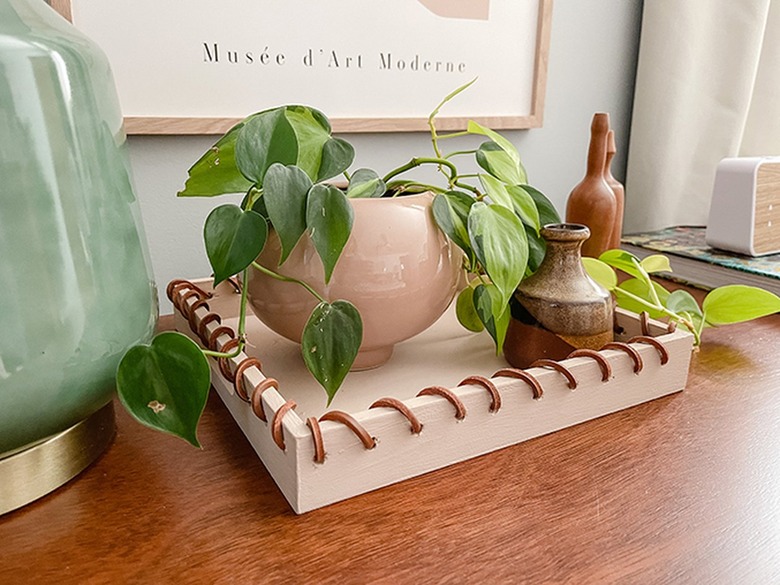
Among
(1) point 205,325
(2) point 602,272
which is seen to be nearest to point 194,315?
(1) point 205,325

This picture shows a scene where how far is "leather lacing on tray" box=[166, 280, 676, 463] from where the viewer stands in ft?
1.07

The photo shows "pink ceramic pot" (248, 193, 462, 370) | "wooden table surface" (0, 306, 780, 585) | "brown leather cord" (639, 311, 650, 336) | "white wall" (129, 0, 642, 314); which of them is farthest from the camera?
"white wall" (129, 0, 642, 314)

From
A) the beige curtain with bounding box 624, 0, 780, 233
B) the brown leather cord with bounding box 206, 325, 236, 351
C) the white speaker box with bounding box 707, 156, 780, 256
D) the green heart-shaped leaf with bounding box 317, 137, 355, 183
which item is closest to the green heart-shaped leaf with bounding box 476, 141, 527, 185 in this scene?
the green heart-shaped leaf with bounding box 317, 137, 355, 183

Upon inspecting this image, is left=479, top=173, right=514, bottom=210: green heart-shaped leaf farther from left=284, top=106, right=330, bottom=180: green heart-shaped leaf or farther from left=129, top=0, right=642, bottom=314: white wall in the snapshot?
left=129, top=0, right=642, bottom=314: white wall

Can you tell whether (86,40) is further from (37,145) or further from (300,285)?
(300,285)

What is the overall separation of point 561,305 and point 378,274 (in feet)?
0.46

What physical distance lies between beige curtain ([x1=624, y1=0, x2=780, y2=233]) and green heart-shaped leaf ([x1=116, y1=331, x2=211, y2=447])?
84cm

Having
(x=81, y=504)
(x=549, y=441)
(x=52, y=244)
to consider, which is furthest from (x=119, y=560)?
(x=549, y=441)

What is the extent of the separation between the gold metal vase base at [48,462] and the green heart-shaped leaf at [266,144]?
0.58 ft

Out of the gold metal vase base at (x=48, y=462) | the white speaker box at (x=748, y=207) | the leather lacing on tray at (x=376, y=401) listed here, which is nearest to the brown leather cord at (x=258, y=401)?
the leather lacing on tray at (x=376, y=401)

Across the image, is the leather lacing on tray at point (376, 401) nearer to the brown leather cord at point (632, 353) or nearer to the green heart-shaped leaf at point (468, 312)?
the brown leather cord at point (632, 353)

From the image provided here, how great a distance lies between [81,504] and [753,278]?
71cm

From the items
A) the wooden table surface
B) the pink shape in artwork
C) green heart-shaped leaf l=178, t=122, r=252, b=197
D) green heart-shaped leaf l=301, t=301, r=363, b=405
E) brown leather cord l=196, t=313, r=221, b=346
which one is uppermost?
the pink shape in artwork

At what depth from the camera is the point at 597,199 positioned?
70 centimetres
